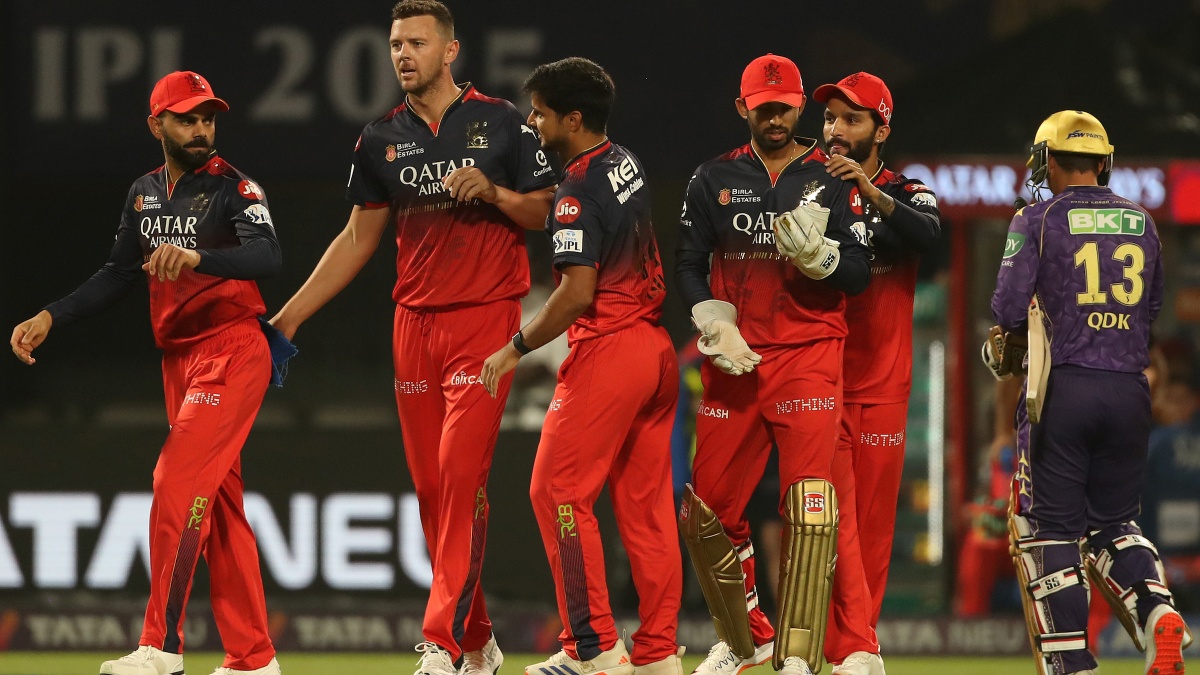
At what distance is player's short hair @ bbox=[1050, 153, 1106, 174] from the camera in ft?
21.1

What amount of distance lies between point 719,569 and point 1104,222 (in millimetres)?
1826

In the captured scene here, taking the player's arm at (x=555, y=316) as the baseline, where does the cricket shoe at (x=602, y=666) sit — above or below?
below

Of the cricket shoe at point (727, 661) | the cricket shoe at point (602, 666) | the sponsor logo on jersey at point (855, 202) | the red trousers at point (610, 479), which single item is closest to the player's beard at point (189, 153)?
the red trousers at point (610, 479)

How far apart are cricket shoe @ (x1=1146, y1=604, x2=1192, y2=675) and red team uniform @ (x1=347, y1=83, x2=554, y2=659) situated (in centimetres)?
240

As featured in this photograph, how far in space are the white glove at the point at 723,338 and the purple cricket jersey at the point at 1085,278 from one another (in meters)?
0.95

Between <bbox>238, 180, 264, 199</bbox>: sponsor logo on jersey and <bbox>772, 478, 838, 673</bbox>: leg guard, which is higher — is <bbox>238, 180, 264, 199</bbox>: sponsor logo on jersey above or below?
above

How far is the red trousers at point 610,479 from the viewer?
20.3 feet

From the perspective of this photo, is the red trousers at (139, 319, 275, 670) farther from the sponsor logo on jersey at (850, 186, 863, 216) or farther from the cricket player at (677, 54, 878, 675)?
the sponsor logo on jersey at (850, 186, 863, 216)

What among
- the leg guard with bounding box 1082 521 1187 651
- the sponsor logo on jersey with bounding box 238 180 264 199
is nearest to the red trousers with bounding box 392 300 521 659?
the sponsor logo on jersey with bounding box 238 180 264 199

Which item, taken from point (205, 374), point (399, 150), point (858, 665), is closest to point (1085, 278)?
point (858, 665)

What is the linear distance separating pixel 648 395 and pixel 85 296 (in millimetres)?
2177

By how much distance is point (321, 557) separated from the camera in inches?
388

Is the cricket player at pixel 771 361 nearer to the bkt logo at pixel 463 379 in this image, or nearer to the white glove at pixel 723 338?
the white glove at pixel 723 338

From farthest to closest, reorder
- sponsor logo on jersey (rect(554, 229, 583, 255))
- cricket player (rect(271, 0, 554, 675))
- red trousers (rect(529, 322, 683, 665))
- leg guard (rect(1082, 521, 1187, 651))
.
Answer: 1. cricket player (rect(271, 0, 554, 675))
2. leg guard (rect(1082, 521, 1187, 651))
3. red trousers (rect(529, 322, 683, 665))
4. sponsor logo on jersey (rect(554, 229, 583, 255))
